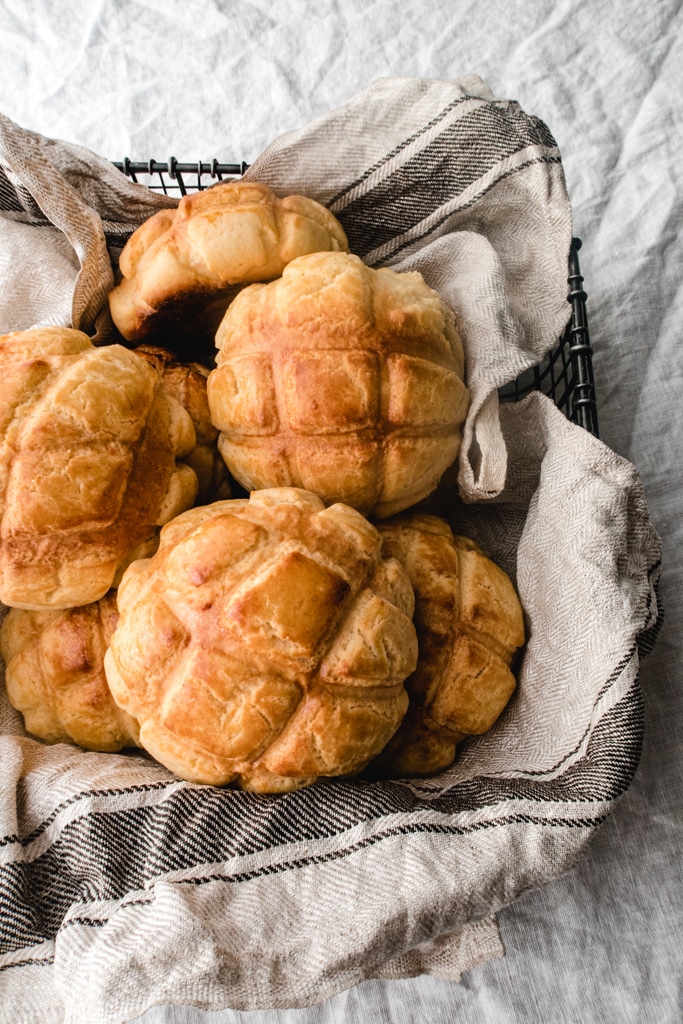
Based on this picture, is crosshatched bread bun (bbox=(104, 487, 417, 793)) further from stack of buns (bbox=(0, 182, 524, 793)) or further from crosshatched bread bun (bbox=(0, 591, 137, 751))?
crosshatched bread bun (bbox=(0, 591, 137, 751))

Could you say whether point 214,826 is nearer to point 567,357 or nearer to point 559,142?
point 567,357

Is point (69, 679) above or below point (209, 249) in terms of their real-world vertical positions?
below

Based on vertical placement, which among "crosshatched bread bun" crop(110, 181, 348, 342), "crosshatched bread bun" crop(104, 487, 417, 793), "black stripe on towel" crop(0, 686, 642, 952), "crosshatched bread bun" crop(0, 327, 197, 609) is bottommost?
"black stripe on towel" crop(0, 686, 642, 952)

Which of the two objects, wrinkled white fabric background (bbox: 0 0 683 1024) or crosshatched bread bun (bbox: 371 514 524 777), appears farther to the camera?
wrinkled white fabric background (bbox: 0 0 683 1024)

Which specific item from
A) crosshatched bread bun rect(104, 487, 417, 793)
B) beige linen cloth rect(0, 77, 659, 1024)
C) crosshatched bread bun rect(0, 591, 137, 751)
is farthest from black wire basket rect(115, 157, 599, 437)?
crosshatched bread bun rect(0, 591, 137, 751)

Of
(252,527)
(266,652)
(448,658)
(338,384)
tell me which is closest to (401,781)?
(448,658)

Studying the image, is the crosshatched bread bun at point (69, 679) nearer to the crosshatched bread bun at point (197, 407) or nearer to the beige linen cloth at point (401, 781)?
the beige linen cloth at point (401, 781)

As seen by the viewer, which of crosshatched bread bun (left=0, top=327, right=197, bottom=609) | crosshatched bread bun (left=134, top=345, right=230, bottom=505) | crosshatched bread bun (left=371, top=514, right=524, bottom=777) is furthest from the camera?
crosshatched bread bun (left=134, top=345, right=230, bottom=505)

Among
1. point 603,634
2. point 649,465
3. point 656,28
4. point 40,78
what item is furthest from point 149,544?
point 656,28
